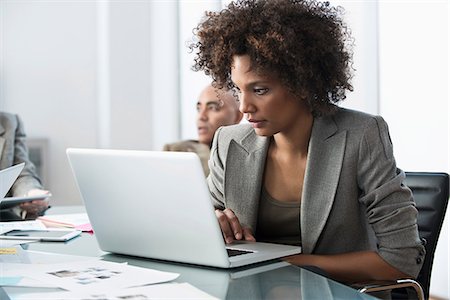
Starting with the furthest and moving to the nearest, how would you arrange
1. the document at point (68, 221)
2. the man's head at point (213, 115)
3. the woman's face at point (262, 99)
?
the man's head at point (213, 115)
the document at point (68, 221)
the woman's face at point (262, 99)

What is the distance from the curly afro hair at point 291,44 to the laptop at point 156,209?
1.51ft

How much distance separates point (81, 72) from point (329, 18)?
4.14 meters

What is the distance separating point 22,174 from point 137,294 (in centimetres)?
307

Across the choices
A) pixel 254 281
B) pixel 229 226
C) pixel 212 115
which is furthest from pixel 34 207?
pixel 212 115

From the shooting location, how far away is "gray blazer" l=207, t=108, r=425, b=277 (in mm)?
1925

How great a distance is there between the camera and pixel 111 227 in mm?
1805

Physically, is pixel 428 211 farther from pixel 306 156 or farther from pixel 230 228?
pixel 230 228

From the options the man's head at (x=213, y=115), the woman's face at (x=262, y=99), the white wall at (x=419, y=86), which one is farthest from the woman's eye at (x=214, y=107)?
the woman's face at (x=262, y=99)

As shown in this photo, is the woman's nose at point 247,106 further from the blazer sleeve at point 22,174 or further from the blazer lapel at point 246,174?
the blazer sleeve at point 22,174

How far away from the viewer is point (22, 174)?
4.27m

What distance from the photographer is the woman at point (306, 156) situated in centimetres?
193

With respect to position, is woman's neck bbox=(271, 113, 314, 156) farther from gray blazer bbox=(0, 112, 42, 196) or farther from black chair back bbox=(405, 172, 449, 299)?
gray blazer bbox=(0, 112, 42, 196)

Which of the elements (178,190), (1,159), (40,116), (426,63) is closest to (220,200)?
(178,190)

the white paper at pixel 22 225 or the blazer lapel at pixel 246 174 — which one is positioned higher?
the blazer lapel at pixel 246 174
